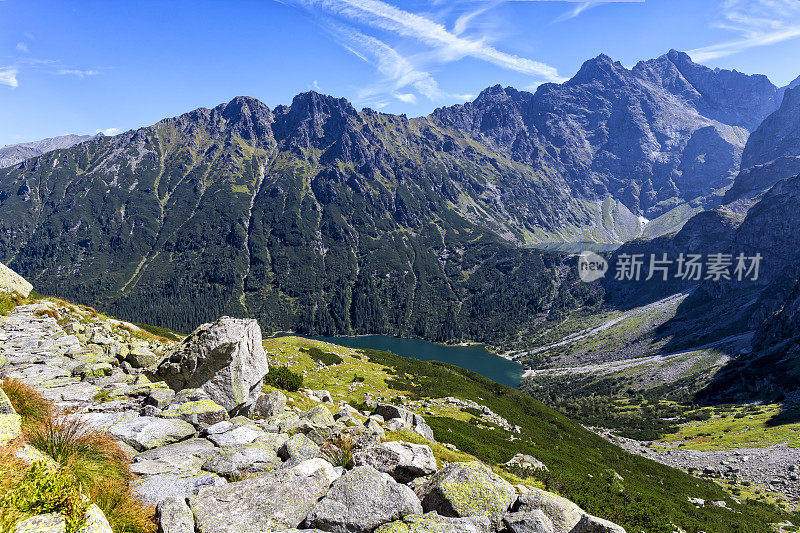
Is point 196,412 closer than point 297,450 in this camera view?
No

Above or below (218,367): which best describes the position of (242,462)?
above

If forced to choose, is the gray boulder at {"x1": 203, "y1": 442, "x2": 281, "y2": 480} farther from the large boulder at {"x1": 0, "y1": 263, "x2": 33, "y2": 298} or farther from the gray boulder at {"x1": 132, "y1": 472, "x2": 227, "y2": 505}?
the large boulder at {"x1": 0, "y1": 263, "x2": 33, "y2": 298}

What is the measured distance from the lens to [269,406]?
19.5m

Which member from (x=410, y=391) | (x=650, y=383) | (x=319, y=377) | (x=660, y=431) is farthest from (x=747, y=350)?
(x=319, y=377)

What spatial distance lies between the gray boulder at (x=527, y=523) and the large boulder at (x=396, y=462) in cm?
343

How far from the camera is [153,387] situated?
17.8 metres

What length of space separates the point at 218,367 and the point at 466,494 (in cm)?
1631

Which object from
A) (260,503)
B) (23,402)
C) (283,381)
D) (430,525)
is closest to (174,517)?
(260,503)

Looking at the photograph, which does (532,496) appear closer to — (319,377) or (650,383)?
(319,377)

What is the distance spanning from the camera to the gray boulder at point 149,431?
37.2 ft

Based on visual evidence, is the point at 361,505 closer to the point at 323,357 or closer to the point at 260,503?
the point at 260,503

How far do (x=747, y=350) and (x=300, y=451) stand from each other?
211 meters

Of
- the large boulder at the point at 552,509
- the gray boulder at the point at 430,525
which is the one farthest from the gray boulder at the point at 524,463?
the gray boulder at the point at 430,525

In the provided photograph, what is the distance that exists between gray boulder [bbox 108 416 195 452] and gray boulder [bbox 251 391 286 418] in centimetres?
619
